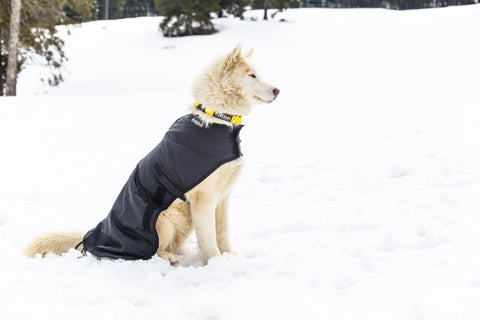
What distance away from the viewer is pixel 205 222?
2916 millimetres

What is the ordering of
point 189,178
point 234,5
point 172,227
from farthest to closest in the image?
point 234,5 → point 172,227 → point 189,178

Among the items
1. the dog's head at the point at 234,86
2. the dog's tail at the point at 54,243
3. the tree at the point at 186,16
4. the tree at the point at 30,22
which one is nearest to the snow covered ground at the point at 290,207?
the dog's tail at the point at 54,243

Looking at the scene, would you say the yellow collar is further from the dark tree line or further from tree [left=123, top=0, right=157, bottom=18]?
tree [left=123, top=0, right=157, bottom=18]

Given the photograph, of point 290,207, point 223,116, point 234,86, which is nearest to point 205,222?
point 223,116

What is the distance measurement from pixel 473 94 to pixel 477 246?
7.34 metres

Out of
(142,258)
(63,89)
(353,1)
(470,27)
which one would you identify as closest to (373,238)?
(142,258)

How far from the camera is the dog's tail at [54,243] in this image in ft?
9.44

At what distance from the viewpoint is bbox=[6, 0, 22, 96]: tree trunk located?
35.4 ft

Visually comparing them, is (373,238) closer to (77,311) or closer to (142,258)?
(142,258)

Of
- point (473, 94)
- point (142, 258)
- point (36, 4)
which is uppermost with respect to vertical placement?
→ point (36, 4)

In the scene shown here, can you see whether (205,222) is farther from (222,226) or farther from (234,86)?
(234,86)

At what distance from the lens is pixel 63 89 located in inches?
669

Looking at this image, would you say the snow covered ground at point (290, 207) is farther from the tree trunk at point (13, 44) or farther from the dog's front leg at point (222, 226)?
the tree trunk at point (13, 44)

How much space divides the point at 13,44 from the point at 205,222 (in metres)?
11.0
